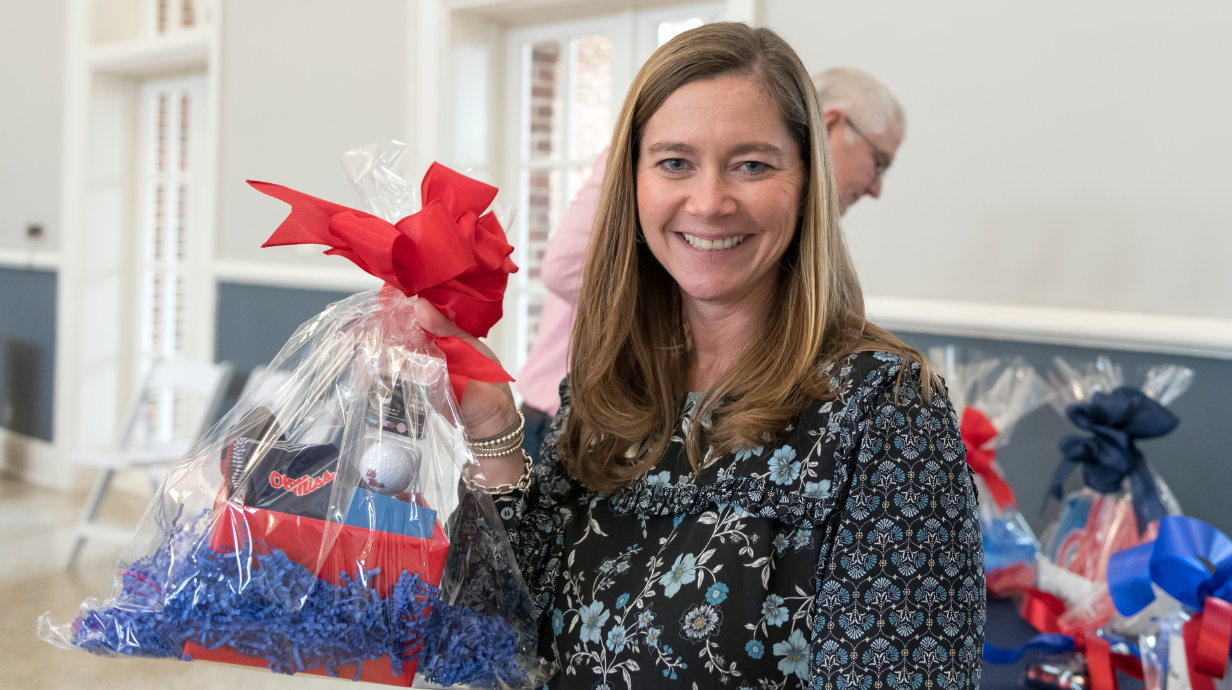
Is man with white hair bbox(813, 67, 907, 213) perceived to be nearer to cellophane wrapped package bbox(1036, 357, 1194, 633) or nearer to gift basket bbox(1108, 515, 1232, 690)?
cellophane wrapped package bbox(1036, 357, 1194, 633)

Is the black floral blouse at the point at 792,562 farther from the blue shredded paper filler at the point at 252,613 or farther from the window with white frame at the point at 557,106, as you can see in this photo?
the window with white frame at the point at 557,106

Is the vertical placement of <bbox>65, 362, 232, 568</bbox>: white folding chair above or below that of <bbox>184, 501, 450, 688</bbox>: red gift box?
below

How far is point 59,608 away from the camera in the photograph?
3.62 meters

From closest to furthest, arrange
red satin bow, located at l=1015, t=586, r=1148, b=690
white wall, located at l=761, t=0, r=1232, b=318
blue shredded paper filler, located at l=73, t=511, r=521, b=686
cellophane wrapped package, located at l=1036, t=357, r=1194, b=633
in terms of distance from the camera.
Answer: blue shredded paper filler, located at l=73, t=511, r=521, b=686 → red satin bow, located at l=1015, t=586, r=1148, b=690 → cellophane wrapped package, located at l=1036, t=357, r=1194, b=633 → white wall, located at l=761, t=0, r=1232, b=318

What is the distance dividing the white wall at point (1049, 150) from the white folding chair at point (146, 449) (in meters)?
3.12

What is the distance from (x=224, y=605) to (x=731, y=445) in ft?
1.85

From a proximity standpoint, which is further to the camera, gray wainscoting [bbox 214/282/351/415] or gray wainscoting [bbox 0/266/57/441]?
gray wainscoting [bbox 0/266/57/441]

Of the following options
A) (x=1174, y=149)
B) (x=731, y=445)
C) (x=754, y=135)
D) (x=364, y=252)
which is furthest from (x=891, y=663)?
(x=1174, y=149)

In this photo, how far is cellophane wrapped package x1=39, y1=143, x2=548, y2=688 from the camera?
0.90m

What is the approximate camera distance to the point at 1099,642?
1.32 meters

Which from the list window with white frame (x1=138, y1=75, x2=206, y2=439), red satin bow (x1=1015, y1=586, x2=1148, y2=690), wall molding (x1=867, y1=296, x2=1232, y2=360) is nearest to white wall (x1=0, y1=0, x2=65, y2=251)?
window with white frame (x1=138, y1=75, x2=206, y2=439)

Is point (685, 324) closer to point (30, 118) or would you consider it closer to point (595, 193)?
point (595, 193)

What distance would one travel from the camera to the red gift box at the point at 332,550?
917 mm

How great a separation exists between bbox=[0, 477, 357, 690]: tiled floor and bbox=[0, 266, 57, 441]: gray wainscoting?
2.30 feet
